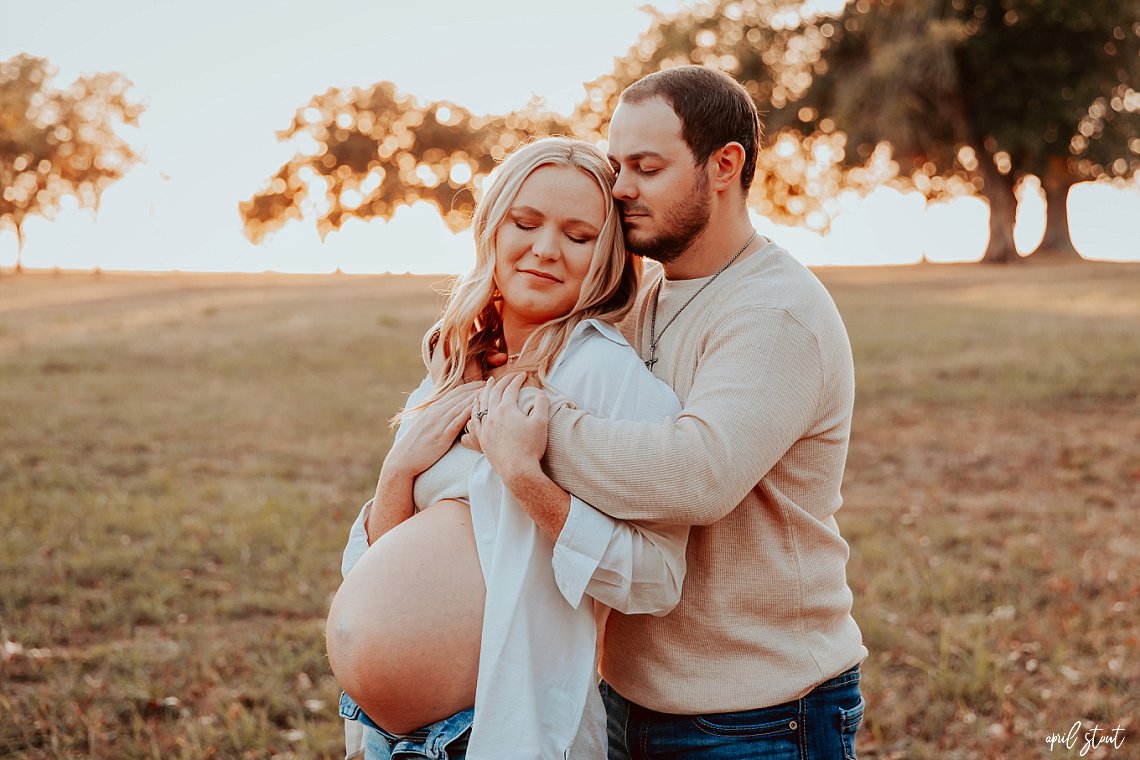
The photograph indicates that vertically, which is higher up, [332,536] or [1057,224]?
[1057,224]

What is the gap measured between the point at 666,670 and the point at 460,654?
1.54 feet

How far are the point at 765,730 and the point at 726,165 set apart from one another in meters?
1.33

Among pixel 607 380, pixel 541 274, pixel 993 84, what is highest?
pixel 993 84

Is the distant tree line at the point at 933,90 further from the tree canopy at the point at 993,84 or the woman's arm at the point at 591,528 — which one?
the woman's arm at the point at 591,528

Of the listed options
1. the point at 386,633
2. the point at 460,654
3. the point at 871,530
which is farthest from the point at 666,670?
the point at 871,530

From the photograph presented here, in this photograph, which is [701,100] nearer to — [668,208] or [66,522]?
[668,208]

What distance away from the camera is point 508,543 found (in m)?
2.18

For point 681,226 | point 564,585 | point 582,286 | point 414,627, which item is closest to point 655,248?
point 681,226

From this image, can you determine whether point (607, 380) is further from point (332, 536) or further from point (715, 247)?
point (332, 536)

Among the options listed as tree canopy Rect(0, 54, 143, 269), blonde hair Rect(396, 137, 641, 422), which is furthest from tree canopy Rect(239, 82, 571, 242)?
blonde hair Rect(396, 137, 641, 422)

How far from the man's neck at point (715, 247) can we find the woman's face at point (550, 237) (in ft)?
0.79

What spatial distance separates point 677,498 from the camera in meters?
2.04

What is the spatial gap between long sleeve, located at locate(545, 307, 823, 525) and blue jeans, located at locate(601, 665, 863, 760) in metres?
0.53

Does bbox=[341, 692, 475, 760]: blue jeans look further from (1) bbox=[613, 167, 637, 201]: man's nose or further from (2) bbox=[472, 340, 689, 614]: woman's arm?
(1) bbox=[613, 167, 637, 201]: man's nose
